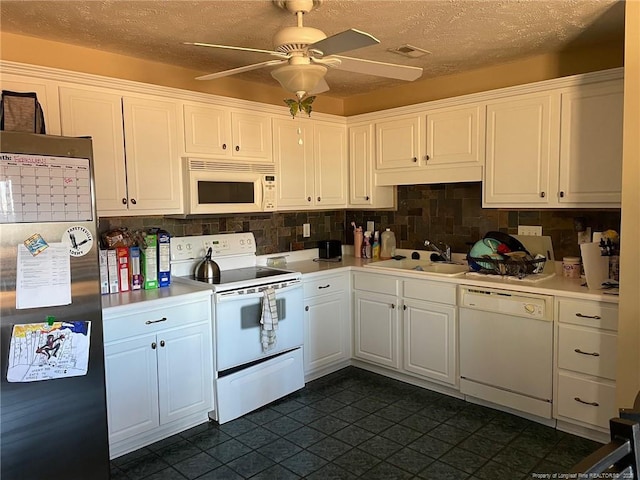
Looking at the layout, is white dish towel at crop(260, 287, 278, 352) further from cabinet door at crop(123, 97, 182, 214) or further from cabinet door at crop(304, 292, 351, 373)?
cabinet door at crop(123, 97, 182, 214)

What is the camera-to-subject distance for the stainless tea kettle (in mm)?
3397

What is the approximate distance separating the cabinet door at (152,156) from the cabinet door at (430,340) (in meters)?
1.89

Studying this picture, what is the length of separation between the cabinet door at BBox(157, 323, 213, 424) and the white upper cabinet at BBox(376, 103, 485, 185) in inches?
79.4

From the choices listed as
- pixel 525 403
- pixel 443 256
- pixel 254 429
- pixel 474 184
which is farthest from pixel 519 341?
pixel 254 429

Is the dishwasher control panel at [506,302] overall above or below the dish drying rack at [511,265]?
below

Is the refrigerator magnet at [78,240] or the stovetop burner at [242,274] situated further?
the stovetop burner at [242,274]

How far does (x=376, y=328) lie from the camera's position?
12.7 feet

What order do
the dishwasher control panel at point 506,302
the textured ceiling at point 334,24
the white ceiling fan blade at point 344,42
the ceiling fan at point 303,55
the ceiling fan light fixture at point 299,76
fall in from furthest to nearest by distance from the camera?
the dishwasher control panel at point 506,302
the textured ceiling at point 334,24
the ceiling fan light fixture at point 299,76
the ceiling fan at point 303,55
the white ceiling fan blade at point 344,42

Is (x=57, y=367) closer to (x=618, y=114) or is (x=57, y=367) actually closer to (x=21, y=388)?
(x=21, y=388)

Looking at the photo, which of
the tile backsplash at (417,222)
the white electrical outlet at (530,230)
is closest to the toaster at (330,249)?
the tile backsplash at (417,222)

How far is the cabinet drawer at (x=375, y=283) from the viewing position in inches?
146

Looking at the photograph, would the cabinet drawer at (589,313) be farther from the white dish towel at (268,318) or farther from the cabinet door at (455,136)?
the white dish towel at (268,318)

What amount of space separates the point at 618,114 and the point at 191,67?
2.87 m

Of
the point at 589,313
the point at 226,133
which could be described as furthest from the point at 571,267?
the point at 226,133
